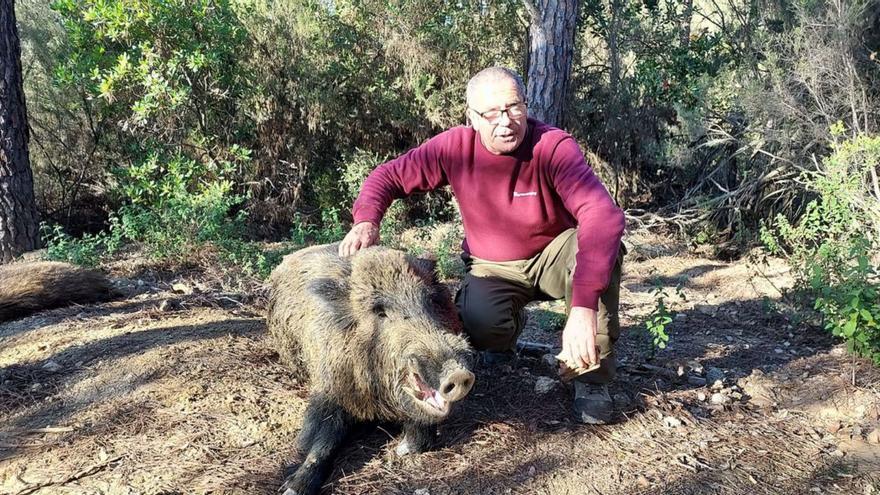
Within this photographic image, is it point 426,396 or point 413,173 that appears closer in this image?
point 426,396

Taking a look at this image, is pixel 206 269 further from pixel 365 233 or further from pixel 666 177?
pixel 666 177

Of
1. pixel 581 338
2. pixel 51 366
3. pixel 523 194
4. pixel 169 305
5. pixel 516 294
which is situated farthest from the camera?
pixel 169 305

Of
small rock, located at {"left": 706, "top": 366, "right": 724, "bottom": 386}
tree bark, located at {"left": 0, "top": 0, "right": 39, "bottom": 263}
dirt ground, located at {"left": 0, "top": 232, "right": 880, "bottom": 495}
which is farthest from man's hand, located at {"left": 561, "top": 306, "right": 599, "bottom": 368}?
tree bark, located at {"left": 0, "top": 0, "right": 39, "bottom": 263}

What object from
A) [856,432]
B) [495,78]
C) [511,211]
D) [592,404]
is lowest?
[856,432]

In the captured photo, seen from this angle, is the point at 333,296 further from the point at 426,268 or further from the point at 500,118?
the point at 500,118

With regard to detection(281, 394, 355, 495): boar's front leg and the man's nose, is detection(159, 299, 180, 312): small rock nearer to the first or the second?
detection(281, 394, 355, 495): boar's front leg

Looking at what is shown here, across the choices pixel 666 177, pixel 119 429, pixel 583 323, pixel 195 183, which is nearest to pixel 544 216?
pixel 583 323

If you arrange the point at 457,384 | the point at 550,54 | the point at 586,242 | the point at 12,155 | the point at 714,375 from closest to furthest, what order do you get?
the point at 457,384
the point at 586,242
the point at 714,375
the point at 12,155
the point at 550,54

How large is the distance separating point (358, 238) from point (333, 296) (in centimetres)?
32

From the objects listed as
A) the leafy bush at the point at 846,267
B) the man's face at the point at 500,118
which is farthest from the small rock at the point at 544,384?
the leafy bush at the point at 846,267

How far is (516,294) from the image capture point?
11.1ft

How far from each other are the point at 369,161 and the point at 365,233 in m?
5.96

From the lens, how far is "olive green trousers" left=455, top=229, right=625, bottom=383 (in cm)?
312

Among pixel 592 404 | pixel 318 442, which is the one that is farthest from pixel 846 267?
pixel 318 442
